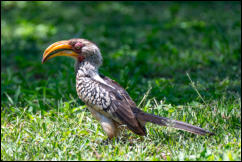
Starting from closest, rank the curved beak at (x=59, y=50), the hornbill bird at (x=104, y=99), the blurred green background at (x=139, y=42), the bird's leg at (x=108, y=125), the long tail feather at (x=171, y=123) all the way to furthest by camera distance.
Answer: the long tail feather at (x=171, y=123) → the hornbill bird at (x=104, y=99) → the bird's leg at (x=108, y=125) → the curved beak at (x=59, y=50) → the blurred green background at (x=139, y=42)

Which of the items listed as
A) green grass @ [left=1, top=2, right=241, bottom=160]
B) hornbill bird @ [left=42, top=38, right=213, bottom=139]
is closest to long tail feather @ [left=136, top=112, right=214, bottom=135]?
hornbill bird @ [left=42, top=38, right=213, bottom=139]

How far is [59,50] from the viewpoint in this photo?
4660 mm

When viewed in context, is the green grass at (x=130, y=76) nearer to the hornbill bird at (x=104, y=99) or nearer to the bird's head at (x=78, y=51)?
the hornbill bird at (x=104, y=99)

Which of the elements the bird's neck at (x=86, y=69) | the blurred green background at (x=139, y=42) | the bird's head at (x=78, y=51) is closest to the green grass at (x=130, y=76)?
the blurred green background at (x=139, y=42)

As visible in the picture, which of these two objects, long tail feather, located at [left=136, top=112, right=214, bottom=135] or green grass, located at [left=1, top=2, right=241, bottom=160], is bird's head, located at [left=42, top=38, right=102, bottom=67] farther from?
long tail feather, located at [left=136, top=112, right=214, bottom=135]

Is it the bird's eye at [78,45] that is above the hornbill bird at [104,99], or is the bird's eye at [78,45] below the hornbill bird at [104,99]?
above

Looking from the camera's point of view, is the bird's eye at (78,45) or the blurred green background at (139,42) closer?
the bird's eye at (78,45)

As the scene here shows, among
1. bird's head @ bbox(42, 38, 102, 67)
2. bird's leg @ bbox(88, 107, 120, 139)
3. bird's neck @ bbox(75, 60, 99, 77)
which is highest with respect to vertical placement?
bird's head @ bbox(42, 38, 102, 67)

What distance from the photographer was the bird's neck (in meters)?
4.62

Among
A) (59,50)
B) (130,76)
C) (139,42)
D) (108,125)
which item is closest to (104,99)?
(108,125)

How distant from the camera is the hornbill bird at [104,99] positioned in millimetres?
4208

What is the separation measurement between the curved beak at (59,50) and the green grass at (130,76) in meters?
0.73

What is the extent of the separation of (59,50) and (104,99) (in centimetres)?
78

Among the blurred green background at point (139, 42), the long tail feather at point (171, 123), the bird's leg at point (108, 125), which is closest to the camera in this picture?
the long tail feather at point (171, 123)
